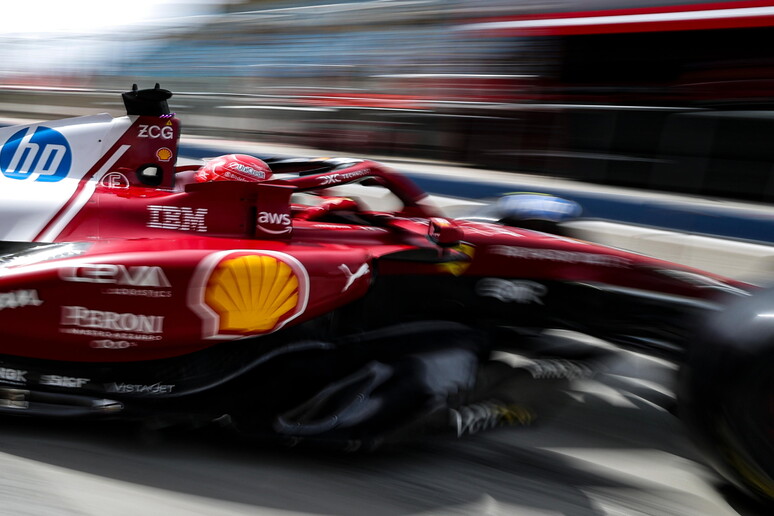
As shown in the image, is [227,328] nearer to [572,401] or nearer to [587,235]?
[572,401]

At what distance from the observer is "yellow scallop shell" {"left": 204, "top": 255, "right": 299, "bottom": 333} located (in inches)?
104

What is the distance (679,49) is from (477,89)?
1.97m

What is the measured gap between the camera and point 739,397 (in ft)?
7.49

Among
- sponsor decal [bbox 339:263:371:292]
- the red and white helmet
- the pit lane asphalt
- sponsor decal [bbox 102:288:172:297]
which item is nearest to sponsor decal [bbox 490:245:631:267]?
sponsor decal [bbox 339:263:371:292]

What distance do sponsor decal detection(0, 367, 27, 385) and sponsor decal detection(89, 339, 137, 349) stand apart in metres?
0.26

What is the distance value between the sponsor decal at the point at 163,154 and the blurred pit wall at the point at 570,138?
3031 millimetres

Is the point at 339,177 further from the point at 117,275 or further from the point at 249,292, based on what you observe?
the point at 117,275

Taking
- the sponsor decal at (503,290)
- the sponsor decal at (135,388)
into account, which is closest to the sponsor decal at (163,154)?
the sponsor decal at (135,388)

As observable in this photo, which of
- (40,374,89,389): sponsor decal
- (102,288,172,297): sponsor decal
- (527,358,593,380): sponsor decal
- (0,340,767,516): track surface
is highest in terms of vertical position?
(102,288,172,297): sponsor decal

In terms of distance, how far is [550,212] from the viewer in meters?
3.90

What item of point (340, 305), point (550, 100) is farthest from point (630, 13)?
point (340, 305)

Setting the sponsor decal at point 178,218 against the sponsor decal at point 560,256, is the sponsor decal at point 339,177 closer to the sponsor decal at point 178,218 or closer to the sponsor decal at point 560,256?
the sponsor decal at point 178,218

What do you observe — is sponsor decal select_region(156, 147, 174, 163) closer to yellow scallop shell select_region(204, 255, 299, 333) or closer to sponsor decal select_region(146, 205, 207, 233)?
sponsor decal select_region(146, 205, 207, 233)

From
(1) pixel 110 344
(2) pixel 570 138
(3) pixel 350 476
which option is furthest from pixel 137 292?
(2) pixel 570 138
